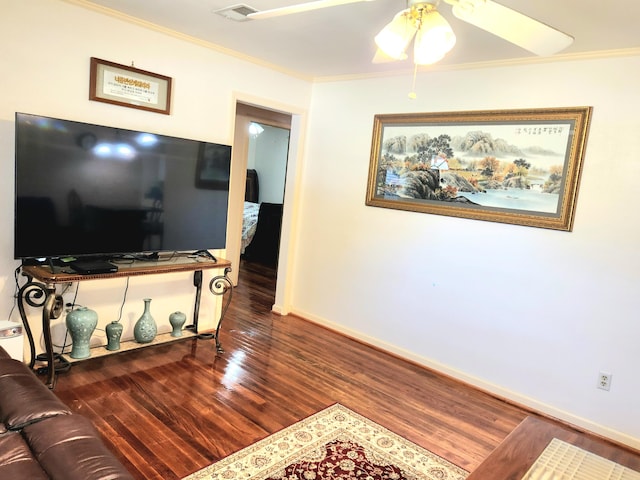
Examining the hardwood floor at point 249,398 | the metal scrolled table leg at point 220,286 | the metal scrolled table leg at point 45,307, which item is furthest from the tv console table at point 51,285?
the metal scrolled table leg at point 220,286

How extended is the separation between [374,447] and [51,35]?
3096 mm

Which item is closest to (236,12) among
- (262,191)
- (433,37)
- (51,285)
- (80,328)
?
(433,37)

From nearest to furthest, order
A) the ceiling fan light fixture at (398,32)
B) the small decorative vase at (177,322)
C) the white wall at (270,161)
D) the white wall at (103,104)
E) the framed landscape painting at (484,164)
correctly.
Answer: the ceiling fan light fixture at (398,32) → the white wall at (103,104) → the framed landscape painting at (484,164) → the small decorative vase at (177,322) → the white wall at (270,161)

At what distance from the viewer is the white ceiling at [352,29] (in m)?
2.23

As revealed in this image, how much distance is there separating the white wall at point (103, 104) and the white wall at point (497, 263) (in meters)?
1.02

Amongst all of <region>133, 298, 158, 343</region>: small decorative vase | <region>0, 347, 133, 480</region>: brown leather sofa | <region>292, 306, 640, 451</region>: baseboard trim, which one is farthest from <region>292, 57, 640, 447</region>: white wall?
<region>0, 347, 133, 480</region>: brown leather sofa

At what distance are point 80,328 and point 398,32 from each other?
2547mm

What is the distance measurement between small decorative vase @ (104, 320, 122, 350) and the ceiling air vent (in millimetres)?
2173

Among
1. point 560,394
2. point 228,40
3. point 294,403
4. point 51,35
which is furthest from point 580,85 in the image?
point 51,35

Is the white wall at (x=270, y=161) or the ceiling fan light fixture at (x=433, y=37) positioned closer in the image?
the ceiling fan light fixture at (x=433, y=37)

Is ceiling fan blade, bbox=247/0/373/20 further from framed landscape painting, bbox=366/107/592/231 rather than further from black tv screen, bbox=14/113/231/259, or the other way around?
framed landscape painting, bbox=366/107/592/231

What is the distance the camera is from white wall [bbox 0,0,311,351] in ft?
8.48

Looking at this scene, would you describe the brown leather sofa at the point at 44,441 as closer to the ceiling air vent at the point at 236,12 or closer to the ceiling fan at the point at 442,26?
the ceiling fan at the point at 442,26

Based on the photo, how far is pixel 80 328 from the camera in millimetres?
2797
